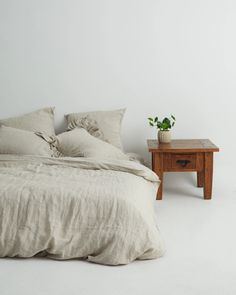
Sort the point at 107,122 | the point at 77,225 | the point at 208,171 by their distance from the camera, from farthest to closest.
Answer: the point at 107,122
the point at 208,171
the point at 77,225

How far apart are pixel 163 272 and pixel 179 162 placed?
145 cm

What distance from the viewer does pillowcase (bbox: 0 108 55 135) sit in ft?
13.0

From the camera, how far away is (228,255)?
2625 millimetres

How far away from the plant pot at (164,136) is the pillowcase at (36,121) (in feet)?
3.26

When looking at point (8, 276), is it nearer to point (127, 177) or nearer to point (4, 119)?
point (127, 177)

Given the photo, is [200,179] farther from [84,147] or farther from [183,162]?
[84,147]

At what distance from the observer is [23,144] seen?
11.7 ft

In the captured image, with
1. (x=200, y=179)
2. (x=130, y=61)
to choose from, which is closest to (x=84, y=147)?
(x=130, y=61)

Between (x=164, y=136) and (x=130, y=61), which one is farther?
(x=130, y=61)

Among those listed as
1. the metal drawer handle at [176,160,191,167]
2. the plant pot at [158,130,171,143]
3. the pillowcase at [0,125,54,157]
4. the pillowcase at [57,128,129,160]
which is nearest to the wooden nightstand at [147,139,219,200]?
the metal drawer handle at [176,160,191,167]

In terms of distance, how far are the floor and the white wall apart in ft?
4.11

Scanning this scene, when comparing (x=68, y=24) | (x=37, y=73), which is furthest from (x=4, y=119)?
(x=68, y=24)

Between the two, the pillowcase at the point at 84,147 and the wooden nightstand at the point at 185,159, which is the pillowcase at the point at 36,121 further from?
the wooden nightstand at the point at 185,159

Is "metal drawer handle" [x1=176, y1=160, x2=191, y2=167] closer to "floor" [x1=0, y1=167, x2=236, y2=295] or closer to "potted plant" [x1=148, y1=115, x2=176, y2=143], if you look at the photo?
"potted plant" [x1=148, y1=115, x2=176, y2=143]
